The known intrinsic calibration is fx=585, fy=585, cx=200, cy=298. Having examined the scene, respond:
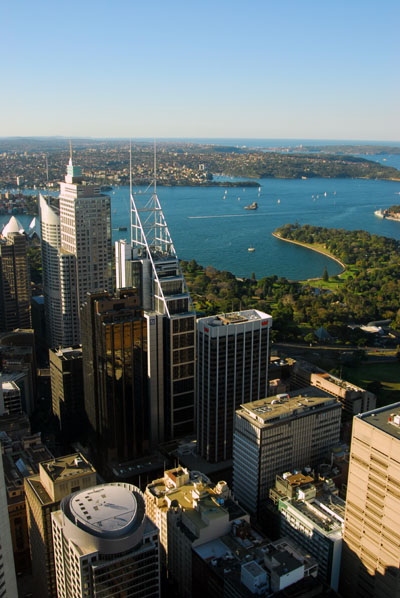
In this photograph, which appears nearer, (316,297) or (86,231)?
(86,231)

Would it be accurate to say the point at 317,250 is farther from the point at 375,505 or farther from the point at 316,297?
the point at 375,505

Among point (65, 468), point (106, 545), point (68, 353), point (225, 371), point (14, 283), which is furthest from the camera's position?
point (14, 283)

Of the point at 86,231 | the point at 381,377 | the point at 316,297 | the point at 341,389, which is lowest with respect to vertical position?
the point at 381,377

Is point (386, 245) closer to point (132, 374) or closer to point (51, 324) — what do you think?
point (51, 324)

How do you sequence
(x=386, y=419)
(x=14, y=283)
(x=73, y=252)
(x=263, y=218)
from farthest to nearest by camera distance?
1. (x=263, y=218)
2. (x=14, y=283)
3. (x=73, y=252)
4. (x=386, y=419)

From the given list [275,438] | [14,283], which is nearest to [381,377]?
[275,438]

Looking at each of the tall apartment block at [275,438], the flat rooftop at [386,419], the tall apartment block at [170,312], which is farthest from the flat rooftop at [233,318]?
the flat rooftop at [386,419]

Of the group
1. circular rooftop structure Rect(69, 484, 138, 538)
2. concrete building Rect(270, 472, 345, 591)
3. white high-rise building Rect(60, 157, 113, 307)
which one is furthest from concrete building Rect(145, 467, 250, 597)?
white high-rise building Rect(60, 157, 113, 307)

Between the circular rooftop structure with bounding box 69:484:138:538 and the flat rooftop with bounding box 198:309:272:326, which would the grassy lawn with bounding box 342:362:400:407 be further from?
the circular rooftop structure with bounding box 69:484:138:538
